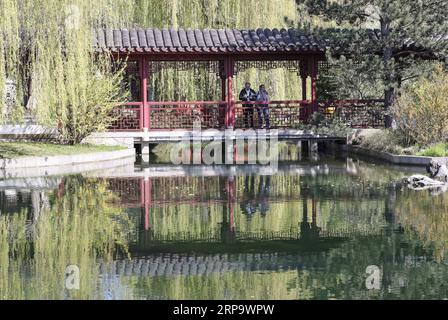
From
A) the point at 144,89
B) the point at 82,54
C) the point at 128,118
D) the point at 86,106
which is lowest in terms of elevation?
the point at 128,118

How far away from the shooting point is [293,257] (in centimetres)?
812

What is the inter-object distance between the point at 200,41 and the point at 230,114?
2.05 meters

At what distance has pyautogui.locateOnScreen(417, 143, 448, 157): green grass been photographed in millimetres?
16906

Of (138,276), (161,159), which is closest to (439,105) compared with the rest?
(161,159)

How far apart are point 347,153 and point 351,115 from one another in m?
1.06

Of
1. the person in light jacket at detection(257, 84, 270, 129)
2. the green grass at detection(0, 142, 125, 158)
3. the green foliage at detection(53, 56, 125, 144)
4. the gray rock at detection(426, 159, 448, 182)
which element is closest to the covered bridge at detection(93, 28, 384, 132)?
the person in light jacket at detection(257, 84, 270, 129)

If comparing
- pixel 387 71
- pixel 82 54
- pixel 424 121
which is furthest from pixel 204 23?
pixel 424 121

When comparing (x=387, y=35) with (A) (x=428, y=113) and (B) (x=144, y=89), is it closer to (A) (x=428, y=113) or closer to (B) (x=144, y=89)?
(A) (x=428, y=113)

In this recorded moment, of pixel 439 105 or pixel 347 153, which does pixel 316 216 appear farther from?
pixel 347 153

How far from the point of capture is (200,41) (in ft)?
69.7

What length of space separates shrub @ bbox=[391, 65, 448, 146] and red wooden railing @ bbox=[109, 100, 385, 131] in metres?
3.00

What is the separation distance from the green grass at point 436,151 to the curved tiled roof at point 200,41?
15.4 feet
